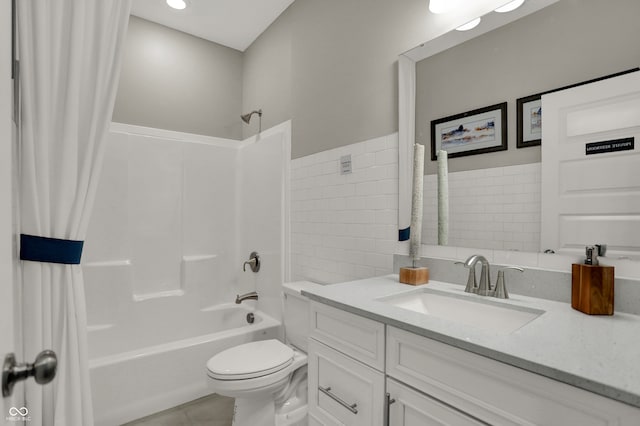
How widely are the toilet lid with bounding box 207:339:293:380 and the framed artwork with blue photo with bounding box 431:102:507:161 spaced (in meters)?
1.22

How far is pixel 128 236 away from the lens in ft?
8.07

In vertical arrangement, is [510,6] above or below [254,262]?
above

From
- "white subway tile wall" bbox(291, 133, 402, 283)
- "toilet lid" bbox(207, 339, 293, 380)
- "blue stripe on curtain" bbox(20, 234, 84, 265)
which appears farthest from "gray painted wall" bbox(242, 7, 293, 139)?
"blue stripe on curtain" bbox(20, 234, 84, 265)

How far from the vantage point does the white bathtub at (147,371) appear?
6.01 ft

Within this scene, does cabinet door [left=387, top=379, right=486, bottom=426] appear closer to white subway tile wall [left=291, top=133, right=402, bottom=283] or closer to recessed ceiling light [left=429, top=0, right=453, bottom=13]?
white subway tile wall [left=291, top=133, right=402, bottom=283]

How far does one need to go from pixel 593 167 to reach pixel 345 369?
1.05 m

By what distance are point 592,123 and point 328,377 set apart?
1236mm

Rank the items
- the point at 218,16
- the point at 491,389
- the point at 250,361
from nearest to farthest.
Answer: the point at 491,389
the point at 250,361
the point at 218,16

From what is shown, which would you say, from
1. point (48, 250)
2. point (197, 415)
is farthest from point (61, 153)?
point (197, 415)

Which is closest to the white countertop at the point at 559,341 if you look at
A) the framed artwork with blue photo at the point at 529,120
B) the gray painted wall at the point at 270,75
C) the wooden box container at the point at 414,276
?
the wooden box container at the point at 414,276

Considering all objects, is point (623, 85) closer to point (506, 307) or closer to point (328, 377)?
point (506, 307)

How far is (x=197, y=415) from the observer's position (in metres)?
2.00

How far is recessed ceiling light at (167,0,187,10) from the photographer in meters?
2.38

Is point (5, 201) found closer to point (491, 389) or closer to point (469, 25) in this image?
point (491, 389)
